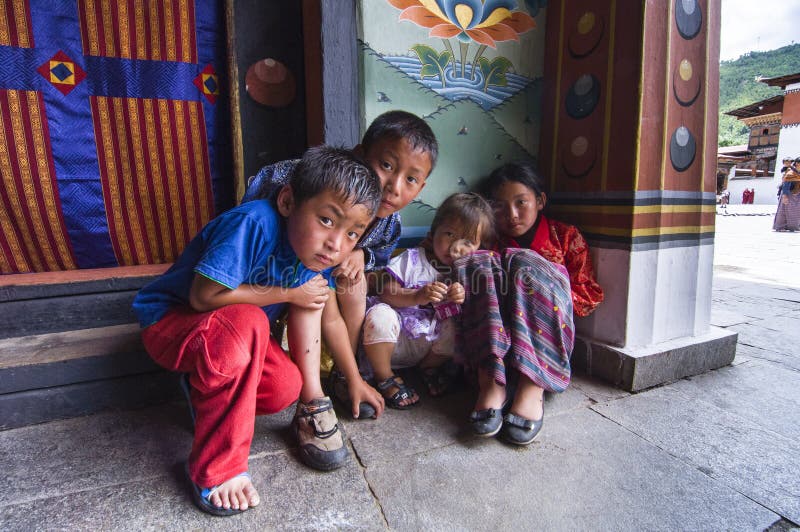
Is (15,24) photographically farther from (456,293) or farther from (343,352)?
(456,293)

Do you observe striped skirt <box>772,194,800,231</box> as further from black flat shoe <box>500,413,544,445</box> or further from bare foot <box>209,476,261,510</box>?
bare foot <box>209,476,261,510</box>

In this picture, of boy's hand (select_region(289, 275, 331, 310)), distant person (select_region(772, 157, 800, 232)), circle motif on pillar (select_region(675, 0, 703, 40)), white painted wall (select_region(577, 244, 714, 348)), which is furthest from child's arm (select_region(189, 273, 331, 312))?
distant person (select_region(772, 157, 800, 232))

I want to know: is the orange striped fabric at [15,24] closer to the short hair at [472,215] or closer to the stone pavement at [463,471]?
the stone pavement at [463,471]

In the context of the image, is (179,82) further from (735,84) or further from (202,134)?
(735,84)

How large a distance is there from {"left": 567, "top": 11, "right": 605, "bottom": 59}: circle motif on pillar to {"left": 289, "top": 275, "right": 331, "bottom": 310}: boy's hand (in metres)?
1.61

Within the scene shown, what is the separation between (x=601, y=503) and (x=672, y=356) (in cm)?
101

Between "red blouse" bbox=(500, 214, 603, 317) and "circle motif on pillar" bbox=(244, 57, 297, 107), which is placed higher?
"circle motif on pillar" bbox=(244, 57, 297, 107)

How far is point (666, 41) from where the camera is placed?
179 centimetres

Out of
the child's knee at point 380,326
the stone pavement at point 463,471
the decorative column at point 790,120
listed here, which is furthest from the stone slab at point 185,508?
the decorative column at point 790,120

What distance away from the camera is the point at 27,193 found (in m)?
1.99

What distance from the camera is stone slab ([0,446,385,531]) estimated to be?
3.46 ft

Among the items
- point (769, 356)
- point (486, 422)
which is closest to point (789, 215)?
point (769, 356)

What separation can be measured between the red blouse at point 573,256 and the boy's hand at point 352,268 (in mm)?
724

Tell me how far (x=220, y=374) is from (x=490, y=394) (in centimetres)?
90
